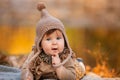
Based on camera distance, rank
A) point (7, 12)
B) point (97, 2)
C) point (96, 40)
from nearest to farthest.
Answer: point (96, 40) < point (7, 12) < point (97, 2)

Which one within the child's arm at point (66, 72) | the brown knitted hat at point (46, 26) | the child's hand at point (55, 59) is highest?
the brown knitted hat at point (46, 26)

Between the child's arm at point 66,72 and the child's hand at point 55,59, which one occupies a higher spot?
the child's hand at point 55,59

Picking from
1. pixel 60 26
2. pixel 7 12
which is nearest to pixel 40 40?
pixel 60 26

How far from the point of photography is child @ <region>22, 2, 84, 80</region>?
143 centimetres

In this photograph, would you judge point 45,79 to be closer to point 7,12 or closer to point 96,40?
point 96,40

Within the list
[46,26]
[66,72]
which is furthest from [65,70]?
[46,26]

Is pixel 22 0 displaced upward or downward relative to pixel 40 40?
downward

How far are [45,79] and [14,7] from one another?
4.26 meters

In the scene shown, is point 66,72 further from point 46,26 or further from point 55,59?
point 46,26

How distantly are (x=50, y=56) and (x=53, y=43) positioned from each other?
0.17 feet

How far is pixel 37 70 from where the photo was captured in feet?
4.76

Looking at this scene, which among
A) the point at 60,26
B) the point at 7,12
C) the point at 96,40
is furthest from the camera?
the point at 7,12

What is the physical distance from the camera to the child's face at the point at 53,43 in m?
1.44

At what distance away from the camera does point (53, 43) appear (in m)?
1.43
